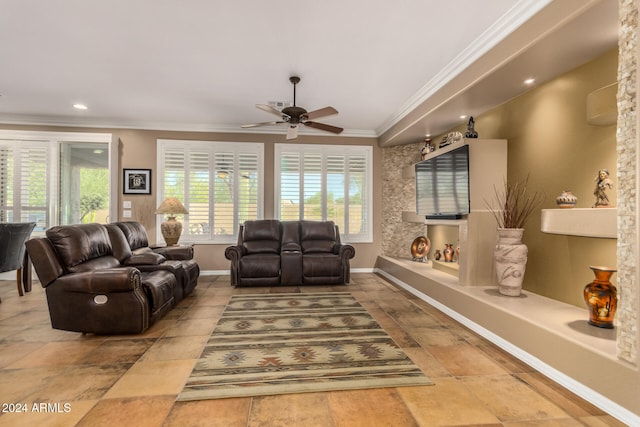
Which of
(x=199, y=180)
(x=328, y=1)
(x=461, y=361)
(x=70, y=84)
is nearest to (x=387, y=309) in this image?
(x=461, y=361)

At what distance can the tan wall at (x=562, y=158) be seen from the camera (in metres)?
2.51

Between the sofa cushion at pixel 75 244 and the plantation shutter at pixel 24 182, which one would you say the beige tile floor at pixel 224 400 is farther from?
the plantation shutter at pixel 24 182

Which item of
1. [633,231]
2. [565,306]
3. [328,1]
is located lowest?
[565,306]

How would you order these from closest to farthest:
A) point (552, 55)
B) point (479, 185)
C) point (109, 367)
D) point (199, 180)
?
point (109, 367)
point (552, 55)
point (479, 185)
point (199, 180)

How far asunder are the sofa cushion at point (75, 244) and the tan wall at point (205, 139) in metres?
2.36

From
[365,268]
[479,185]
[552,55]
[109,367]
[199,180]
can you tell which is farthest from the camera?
[365,268]

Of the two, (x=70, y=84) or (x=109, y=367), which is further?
(x=70, y=84)

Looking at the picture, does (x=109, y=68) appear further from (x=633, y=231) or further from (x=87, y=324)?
(x=633, y=231)

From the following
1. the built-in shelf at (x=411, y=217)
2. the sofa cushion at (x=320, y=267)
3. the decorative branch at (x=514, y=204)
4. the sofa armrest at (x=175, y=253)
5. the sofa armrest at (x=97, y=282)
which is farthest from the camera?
the built-in shelf at (x=411, y=217)

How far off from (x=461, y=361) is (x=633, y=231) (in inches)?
55.1

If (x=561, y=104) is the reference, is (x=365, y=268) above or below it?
below

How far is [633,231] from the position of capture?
5.40ft

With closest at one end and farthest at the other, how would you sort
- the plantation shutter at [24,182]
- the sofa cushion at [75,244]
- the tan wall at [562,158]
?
the tan wall at [562,158] < the sofa cushion at [75,244] < the plantation shutter at [24,182]

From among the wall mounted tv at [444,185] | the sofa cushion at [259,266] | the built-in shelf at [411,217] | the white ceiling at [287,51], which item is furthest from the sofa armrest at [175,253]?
the built-in shelf at [411,217]
